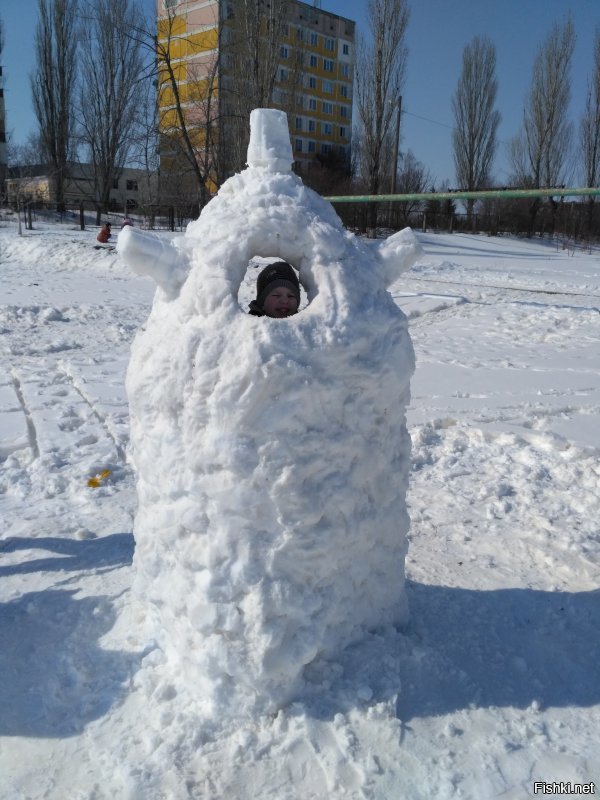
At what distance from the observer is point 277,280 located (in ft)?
10.1

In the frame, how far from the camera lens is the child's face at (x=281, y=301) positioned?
3006 mm

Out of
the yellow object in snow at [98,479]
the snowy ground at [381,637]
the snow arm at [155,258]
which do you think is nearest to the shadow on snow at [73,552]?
the snowy ground at [381,637]

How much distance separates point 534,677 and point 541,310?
8518mm

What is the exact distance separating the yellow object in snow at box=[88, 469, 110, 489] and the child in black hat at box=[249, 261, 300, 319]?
207 centimetres

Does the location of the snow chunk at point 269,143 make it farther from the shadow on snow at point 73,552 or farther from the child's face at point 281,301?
the shadow on snow at point 73,552

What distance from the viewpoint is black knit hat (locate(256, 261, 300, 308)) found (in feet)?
9.98

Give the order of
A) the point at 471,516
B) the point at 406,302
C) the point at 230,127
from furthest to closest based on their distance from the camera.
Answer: the point at 230,127, the point at 406,302, the point at 471,516

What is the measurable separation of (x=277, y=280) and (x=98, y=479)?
7.48 ft

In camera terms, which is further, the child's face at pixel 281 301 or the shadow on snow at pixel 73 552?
the shadow on snow at pixel 73 552

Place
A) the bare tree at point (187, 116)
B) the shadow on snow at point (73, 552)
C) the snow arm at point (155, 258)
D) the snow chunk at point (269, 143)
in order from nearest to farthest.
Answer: the snow arm at point (155, 258) < the snow chunk at point (269, 143) < the shadow on snow at point (73, 552) < the bare tree at point (187, 116)

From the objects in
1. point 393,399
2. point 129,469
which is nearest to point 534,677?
point 393,399

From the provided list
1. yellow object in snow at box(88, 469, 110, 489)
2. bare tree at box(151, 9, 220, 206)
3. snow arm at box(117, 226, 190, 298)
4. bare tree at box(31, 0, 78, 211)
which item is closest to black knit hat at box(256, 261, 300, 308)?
snow arm at box(117, 226, 190, 298)

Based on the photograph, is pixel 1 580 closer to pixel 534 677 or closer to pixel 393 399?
pixel 393 399

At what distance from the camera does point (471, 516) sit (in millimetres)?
4082
